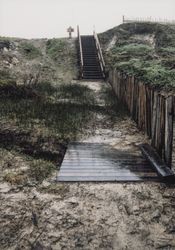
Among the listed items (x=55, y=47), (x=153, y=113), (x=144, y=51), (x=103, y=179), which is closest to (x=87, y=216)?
(x=103, y=179)

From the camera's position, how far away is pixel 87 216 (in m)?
3.89

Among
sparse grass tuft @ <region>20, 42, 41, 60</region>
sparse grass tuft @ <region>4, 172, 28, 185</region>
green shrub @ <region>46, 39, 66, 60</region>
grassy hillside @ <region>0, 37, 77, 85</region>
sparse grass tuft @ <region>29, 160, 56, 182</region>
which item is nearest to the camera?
sparse grass tuft @ <region>4, 172, 28, 185</region>

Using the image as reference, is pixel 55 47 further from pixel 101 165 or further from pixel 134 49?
pixel 101 165

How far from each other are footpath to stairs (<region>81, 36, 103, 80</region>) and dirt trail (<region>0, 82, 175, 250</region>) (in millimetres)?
14442

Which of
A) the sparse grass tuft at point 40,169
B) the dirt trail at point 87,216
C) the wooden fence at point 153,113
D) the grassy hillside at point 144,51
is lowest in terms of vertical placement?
the dirt trail at point 87,216

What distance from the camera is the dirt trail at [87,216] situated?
3426mm

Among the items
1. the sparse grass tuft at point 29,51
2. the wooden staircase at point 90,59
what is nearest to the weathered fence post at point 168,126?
the wooden staircase at point 90,59

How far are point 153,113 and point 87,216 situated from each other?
9.55 feet

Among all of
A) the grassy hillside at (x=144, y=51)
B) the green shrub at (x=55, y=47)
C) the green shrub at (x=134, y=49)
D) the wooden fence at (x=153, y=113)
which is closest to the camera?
the wooden fence at (x=153, y=113)

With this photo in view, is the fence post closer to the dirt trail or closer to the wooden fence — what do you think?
the wooden fence

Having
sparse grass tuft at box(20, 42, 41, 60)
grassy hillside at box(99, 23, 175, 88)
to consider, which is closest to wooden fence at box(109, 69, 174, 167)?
grassy hillside at box(99, 23, 175, 88)

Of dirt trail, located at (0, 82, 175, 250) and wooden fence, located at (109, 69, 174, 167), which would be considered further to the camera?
wooden fence, located at (109, 69, 174, 167)

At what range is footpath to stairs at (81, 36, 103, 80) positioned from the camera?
61.7 ft

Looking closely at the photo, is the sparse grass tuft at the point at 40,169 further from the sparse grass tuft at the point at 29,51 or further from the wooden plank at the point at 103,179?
the sparse grass tuft at the point at 29,51
